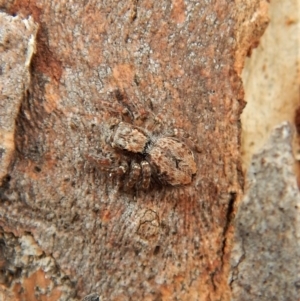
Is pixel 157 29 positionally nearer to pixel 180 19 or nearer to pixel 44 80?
pixel 180 19

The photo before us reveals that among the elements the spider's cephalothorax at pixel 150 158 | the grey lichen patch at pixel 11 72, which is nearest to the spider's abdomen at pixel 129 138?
the spider's cephalothorax at pixel 150 158

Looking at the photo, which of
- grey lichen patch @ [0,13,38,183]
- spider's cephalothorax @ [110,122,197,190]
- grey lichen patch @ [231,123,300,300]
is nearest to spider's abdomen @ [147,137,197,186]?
spider's cephalothorax @ [110,122,197,190]

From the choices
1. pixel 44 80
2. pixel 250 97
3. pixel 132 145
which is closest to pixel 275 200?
pixel 250 97

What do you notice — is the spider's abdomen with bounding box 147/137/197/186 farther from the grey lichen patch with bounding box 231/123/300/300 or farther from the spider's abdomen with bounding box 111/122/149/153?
the grey lichen patch with bounding box 231/123/300/300

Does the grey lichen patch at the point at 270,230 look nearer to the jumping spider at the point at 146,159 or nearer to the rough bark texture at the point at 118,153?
the rough bark texture at the point at 118,153
